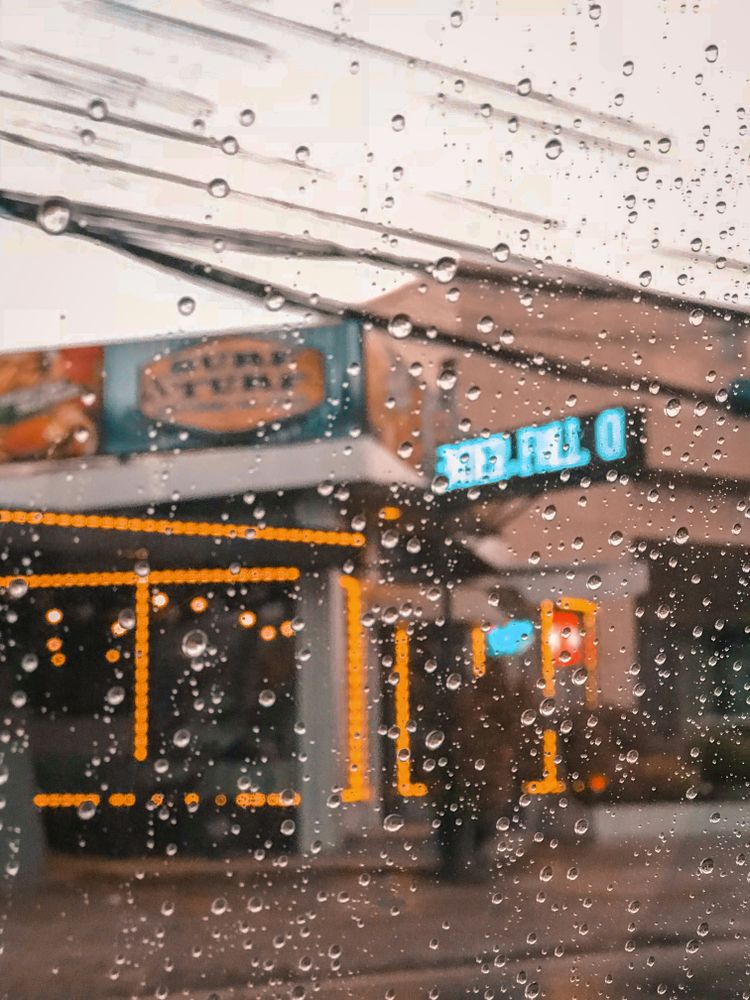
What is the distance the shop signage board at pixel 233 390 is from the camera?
1.27 m

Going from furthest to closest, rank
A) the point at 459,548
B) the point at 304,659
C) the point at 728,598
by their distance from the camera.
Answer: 1. the point at 728,598
2. the point at 459,548
3. the point at 304,659

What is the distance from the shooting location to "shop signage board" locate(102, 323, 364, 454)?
127cm

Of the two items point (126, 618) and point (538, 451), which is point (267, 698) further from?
point (538, 451)

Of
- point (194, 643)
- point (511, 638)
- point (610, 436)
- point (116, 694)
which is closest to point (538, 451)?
point (610, 436)

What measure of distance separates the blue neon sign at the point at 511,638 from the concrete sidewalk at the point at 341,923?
0.83 ft

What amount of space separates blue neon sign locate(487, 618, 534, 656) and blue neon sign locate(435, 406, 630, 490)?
0.65 feet

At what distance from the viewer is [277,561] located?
1.30 meters

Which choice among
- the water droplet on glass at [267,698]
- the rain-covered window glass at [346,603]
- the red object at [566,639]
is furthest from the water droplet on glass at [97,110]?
the red object at [566,639]

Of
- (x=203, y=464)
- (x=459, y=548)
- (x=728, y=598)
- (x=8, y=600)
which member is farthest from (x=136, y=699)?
(x=728, y=598)

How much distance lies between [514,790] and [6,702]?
2.13ft

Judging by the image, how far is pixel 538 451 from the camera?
144 cm

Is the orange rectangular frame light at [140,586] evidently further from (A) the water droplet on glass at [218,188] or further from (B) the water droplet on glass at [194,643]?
(A) the water droplet on glass at [218,188]

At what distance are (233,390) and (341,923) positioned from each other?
0.66m

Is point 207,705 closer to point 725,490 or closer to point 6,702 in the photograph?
point 6,702
